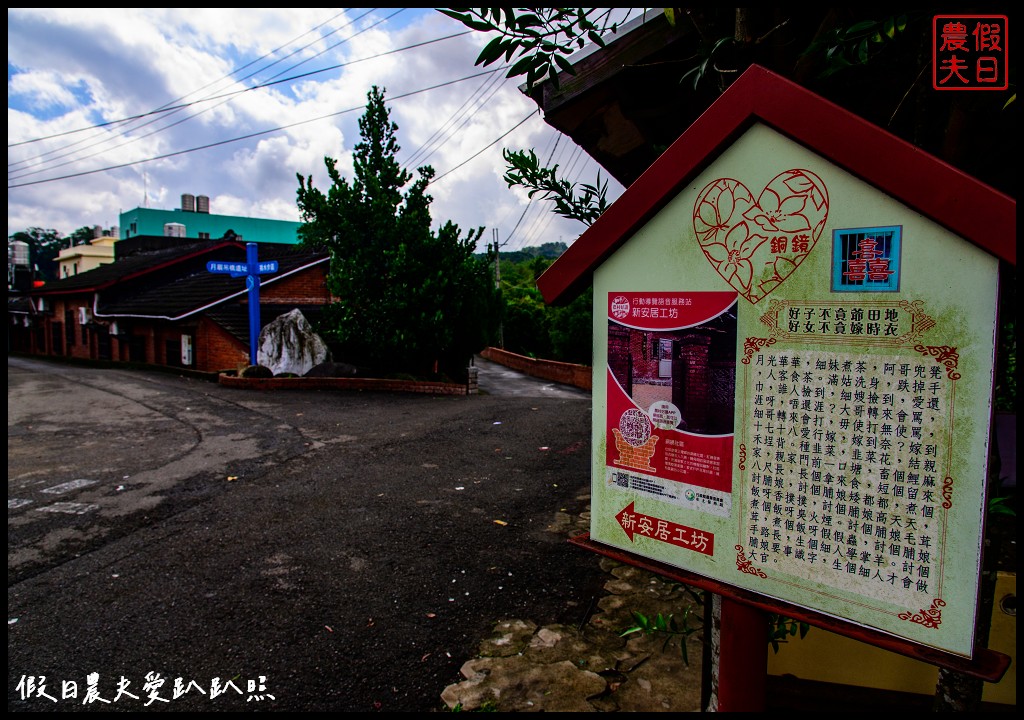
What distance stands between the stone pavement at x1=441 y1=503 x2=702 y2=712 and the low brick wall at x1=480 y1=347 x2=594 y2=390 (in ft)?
42.5

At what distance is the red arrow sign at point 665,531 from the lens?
2098mm

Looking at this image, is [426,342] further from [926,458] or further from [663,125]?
[926,458]

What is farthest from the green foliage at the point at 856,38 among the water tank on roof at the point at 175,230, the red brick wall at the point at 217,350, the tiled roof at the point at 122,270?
the water tank on roof at the point at 175,230

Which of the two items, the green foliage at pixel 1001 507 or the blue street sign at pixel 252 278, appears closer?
the green foliage at pixel 1001 507

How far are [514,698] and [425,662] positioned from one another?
0.69 metres

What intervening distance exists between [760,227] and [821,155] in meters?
0.27

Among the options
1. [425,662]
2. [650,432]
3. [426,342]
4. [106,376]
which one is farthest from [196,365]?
[650,432]

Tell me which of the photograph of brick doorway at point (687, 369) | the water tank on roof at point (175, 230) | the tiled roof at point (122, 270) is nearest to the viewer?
the photograph of brick doorway at point (687, 369)

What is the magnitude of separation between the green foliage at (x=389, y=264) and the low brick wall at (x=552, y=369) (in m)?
3.58

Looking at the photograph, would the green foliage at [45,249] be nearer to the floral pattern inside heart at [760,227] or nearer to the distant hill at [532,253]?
the distant hill at [532,253]

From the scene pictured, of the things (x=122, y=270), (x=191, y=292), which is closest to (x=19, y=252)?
(x=122, y=270)

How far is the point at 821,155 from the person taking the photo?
1.81m

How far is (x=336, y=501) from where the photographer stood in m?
6.77

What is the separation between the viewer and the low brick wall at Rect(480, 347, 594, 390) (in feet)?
57.8
